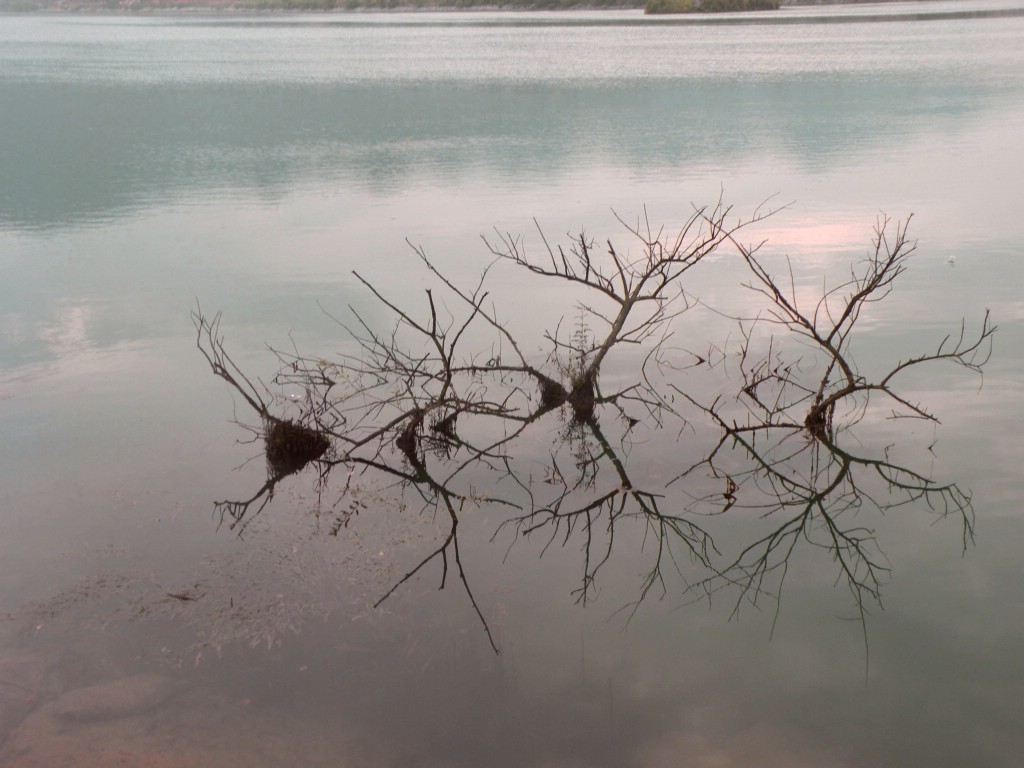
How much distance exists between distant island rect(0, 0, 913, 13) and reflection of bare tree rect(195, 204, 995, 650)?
39.6 meters

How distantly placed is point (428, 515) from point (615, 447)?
976mm

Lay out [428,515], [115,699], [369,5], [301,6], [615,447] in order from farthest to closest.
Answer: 1. [301,6]
2. [369,5]
3. [615,447]
4. [428,515]
5. [115,699]

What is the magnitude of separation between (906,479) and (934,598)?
891 millimetres

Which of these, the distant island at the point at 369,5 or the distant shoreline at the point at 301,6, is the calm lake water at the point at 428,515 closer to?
the distant island at the point at 369,5

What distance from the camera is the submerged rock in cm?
316

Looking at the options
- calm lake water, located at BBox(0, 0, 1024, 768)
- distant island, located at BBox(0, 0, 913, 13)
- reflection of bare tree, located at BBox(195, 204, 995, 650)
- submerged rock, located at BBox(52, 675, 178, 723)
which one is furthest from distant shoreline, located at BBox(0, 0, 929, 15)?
submerged rock, located at BBox(52, 675, 178, 723)

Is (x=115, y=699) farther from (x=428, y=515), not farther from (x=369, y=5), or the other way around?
(x=369, y=5)

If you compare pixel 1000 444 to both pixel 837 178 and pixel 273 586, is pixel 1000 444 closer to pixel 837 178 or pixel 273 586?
pixel 273 586

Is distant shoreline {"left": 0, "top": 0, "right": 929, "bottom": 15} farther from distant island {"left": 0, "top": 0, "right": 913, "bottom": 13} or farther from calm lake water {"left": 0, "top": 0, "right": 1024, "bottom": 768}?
calm lake water {"left": 0, "top": 0, "right": 1024, "bottom": 768}

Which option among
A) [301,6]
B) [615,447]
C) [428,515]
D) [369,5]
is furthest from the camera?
[301,6]

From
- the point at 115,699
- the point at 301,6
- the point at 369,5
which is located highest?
the point at 115,699

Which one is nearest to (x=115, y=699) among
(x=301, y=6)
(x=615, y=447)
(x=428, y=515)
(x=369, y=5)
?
(x=428, y=515)

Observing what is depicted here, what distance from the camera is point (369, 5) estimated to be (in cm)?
5822

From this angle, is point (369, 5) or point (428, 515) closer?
point (428, 515)
